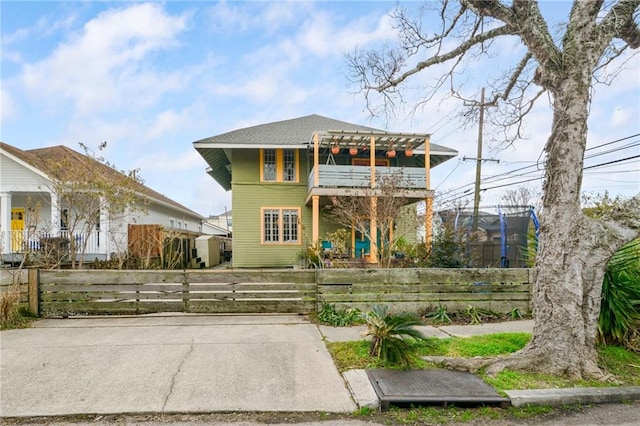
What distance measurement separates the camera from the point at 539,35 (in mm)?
4195

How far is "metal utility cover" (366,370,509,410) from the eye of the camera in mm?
3357

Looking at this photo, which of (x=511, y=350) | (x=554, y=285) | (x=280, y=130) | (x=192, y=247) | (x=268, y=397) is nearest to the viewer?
(x=268, y=397)

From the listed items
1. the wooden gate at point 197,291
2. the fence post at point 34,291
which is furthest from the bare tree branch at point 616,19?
the fence post at point 34,291

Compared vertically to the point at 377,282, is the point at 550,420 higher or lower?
lower

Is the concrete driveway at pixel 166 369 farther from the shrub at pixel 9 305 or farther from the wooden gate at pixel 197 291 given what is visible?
the wooden gate at pixel 197 291

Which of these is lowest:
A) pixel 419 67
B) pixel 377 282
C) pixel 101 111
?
pixel 377 282

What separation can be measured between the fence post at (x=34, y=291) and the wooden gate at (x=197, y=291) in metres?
0.59

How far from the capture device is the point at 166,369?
404 cm

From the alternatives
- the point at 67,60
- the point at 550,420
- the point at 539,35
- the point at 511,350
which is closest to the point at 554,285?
the point at 511,350

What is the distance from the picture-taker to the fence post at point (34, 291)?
250 inches

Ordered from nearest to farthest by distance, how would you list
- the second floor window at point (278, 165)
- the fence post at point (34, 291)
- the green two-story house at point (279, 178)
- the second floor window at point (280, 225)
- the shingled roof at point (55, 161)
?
the fence post at point (34, 291), the shingled roof at point (55, 161), the green two-story house at point (279, 178), the second floor window at point (280, 225), the second floor window at point (278, 165)

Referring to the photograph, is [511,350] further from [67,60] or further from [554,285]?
[67,60]

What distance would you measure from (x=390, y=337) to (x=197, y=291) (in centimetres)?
397

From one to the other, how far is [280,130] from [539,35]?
13704 mm
